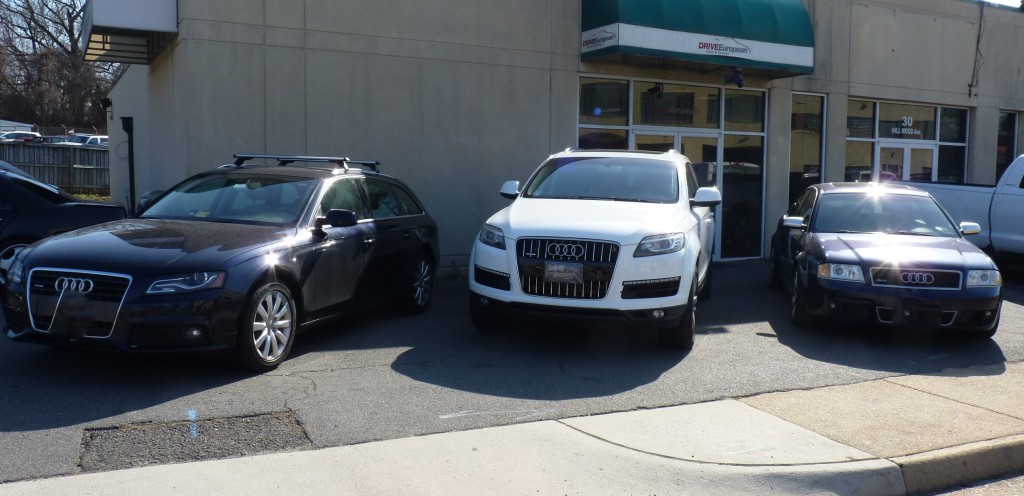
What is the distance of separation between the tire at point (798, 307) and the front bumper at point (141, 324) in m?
5.54

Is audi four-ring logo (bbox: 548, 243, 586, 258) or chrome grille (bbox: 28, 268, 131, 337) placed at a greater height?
audi four-ring logo (bbox: 548, 243, 586, 258)

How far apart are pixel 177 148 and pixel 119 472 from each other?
24.3 feet

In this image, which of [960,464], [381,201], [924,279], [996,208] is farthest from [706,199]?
[996,208]

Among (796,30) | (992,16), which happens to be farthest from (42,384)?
(992,16)


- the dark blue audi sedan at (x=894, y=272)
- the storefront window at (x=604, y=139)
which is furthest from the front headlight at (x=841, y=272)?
the storefront window at (x=604, y=139)

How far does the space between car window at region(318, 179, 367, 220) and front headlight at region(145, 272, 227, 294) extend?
1.61 m

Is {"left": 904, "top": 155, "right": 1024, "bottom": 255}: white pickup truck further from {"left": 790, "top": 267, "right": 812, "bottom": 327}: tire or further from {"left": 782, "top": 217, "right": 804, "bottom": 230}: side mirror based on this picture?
{"left": 790, "top": 267, "right": 812, "bottom": 327}: tire

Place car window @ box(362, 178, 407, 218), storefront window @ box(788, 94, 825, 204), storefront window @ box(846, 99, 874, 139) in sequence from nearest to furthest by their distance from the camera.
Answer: car window @ box(362, 178, 407, 218)
storefront window @ box(788, 94, 825, 204)
storefront window @ box(846, 99, 874, 139)

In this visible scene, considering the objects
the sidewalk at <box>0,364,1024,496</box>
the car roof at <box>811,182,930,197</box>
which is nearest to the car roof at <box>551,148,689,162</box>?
the car roof at <box>811,182,930,197</box>

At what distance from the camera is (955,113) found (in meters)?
18.4

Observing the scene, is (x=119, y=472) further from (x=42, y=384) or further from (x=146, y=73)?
(x=146, y=73)

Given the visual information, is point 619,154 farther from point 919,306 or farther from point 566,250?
point 919,306

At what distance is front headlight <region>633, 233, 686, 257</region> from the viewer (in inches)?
291

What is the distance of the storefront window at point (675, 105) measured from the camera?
1395 cm
